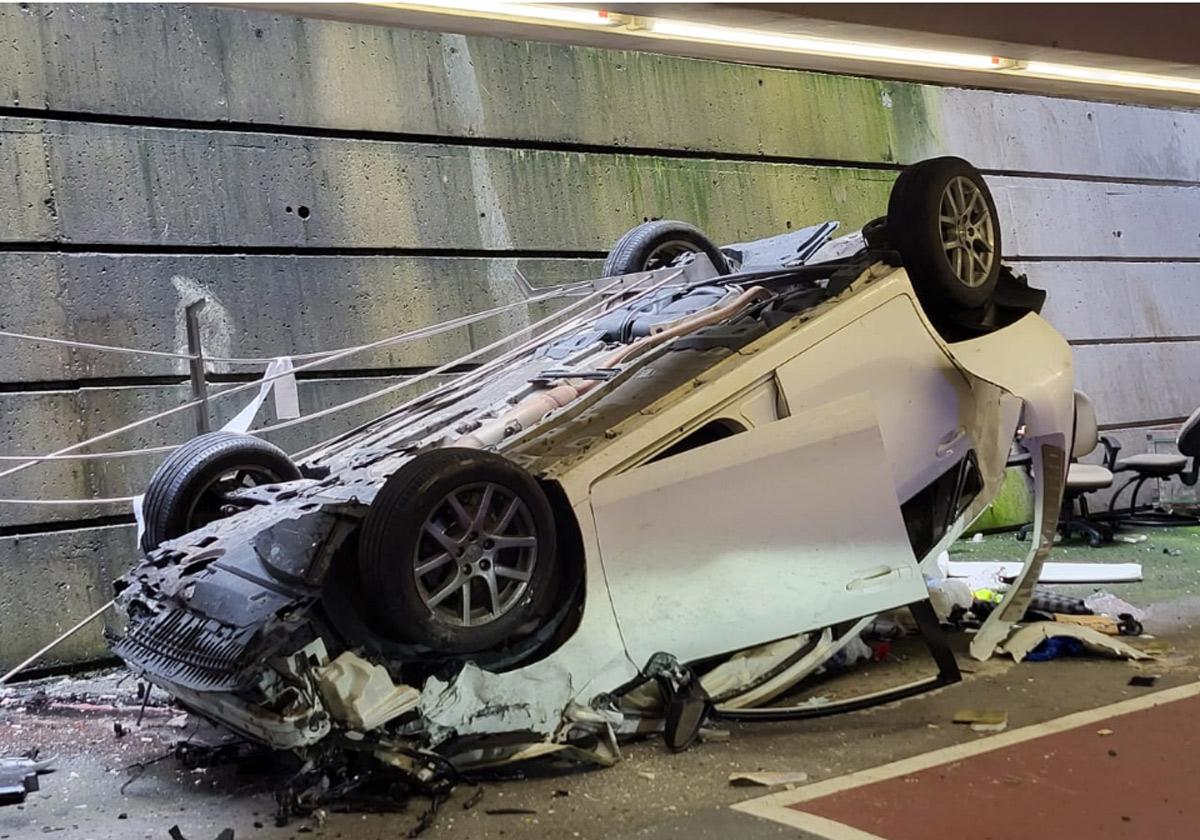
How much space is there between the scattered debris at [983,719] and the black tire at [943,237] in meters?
1.66

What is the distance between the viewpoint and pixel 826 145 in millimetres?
9703

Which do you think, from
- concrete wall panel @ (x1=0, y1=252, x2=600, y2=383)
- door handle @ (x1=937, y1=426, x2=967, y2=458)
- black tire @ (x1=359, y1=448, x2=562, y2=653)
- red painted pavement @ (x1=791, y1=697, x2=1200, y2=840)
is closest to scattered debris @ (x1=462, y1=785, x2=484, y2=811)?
black tire @ (x1=359, y1=448, x2=562, y2=653)

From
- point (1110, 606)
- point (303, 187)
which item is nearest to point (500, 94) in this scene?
point (303, 187)

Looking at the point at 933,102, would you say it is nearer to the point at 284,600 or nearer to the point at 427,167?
the point at 427,167

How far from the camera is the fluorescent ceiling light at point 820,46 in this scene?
500 cm

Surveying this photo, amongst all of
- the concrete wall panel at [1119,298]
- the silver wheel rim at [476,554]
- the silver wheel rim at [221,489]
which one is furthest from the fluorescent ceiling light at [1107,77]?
the silver wheel rim at [221,489]

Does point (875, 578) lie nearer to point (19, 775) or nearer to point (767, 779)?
point (767, 779)

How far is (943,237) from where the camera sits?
4.79 meters

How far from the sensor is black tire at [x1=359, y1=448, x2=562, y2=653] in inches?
144

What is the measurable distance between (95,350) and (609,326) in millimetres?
3091

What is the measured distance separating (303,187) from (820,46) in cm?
342

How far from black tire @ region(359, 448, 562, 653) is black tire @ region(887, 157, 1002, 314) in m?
2.00

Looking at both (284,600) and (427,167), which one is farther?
(427,167)

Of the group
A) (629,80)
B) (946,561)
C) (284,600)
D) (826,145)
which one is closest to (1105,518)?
(946,561)
